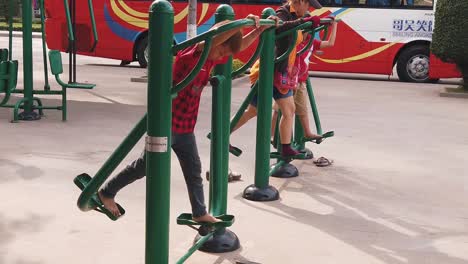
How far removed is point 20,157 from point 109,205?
3135 millimetres

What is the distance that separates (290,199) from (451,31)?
29.4 ft

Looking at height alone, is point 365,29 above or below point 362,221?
above

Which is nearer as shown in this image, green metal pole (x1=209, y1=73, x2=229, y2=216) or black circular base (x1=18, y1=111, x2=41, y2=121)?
green metal pole (x1=209, y1=73, x2=229, y2=216)

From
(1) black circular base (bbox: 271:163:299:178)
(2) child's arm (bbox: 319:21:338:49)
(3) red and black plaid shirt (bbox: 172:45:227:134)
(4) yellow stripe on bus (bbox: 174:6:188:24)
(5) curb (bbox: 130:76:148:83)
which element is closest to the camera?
(3) red and black plaid shirt (bbox: 172:45:227:134)

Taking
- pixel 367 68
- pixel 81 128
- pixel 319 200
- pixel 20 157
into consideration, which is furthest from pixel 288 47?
pixel 367 68

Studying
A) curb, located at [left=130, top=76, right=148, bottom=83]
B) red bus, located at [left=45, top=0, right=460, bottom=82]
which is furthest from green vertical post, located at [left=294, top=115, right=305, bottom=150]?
red bus, located at [left=45, top=0, right=460, bottom=82]

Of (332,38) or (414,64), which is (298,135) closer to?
(332,38)

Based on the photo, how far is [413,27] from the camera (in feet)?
54.1

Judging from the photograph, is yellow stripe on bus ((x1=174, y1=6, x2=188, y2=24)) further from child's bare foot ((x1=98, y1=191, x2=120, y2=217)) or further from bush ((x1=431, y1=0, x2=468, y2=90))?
child's bare foot ((x1=98, y1=191, x2=120, y2=217))

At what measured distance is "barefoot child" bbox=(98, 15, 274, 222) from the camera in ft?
12.7

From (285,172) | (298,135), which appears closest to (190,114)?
(285,172)

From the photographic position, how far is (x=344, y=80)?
1686cm

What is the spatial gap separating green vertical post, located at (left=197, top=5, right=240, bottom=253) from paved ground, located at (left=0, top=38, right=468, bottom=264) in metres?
0.09

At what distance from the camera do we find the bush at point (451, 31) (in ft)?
45.1
